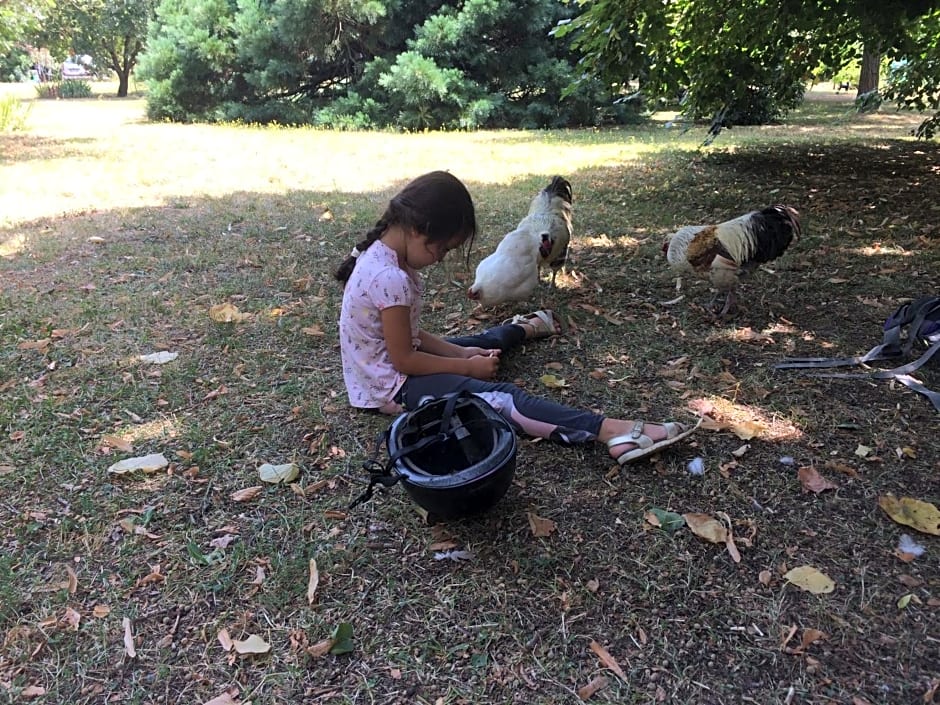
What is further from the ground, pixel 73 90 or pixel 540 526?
pixel 73 90

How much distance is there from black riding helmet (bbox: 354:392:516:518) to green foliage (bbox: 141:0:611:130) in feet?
42.1

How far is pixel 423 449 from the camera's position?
85.7 inches

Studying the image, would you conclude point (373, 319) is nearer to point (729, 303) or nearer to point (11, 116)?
point (729, 303)

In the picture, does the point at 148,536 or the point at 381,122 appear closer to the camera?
the point at 148,536

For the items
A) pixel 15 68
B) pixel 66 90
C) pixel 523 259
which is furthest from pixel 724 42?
pixel 15 68

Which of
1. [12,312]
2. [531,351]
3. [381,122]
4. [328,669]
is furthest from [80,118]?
[328,669]

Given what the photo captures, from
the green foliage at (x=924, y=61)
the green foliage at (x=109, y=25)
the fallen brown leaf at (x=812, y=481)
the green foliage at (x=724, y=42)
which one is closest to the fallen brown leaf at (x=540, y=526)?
the fallen brown leaf at (x=812, y=481)

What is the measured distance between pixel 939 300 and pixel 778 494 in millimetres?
1661

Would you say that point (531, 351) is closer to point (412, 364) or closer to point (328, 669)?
point (412, 364)

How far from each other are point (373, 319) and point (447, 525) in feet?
2.99

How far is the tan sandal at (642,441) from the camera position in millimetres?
2449

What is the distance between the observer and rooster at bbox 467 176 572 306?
367 cm

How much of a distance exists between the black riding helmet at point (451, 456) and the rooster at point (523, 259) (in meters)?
1.51

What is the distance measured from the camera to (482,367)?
2844 mm
